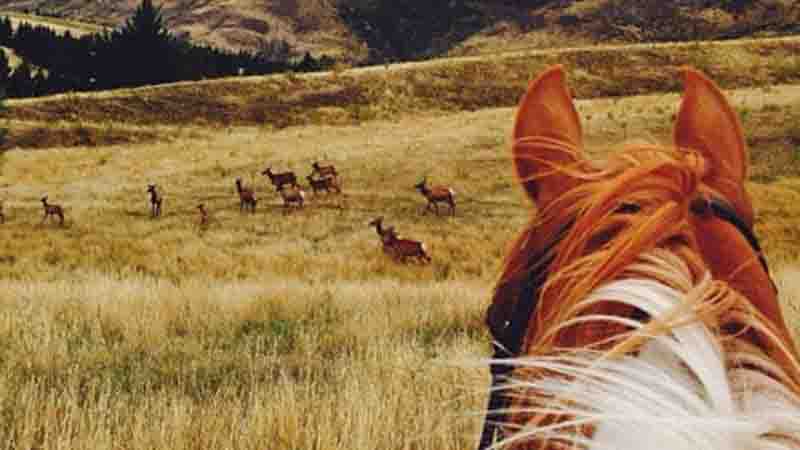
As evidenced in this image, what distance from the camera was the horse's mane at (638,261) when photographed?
907 mm

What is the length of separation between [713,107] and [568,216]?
41cm

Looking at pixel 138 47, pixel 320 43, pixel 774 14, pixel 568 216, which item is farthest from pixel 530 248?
pixel 320 43

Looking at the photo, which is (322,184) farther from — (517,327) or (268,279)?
(517,327)

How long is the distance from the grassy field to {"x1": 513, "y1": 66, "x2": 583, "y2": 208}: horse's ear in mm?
104

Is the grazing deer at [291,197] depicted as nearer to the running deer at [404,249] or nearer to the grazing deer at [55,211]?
the grazing deer at [55,211]

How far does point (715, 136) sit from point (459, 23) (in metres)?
194

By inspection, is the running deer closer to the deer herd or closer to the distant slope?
the deer herd

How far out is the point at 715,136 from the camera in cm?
137

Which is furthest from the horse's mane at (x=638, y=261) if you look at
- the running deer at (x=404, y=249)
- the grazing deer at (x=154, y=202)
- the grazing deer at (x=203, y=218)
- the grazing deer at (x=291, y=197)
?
the grazing deer at (x=154, y=202)

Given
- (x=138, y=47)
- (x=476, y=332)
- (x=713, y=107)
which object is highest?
(x=138, y=47)

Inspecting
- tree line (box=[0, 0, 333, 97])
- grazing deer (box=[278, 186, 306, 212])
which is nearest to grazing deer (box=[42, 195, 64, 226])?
grazing deer (box=[278, 186, 306, 212])

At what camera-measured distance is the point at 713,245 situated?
1.11m

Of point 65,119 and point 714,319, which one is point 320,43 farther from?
point 714,319

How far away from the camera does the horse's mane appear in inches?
35.7
